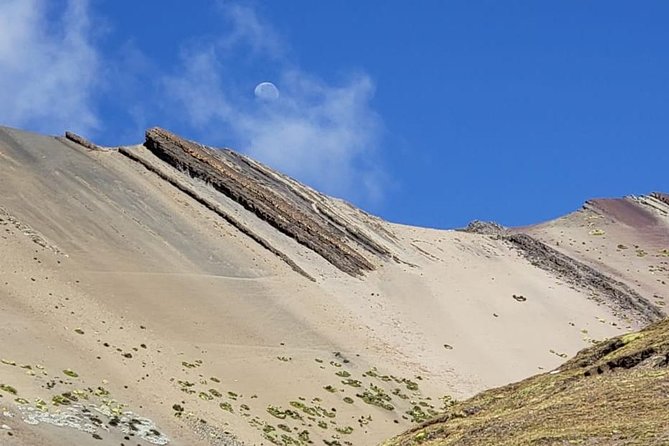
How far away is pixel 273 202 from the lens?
49.8 meters

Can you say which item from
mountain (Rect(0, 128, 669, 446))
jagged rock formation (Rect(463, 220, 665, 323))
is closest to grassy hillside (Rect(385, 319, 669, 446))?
mountain (Rect(0, 128, 669, 446))

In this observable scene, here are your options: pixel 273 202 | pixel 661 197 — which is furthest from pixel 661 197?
pixel 273 202

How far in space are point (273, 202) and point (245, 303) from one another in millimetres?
13137

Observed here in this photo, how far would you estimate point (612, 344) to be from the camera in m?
19.1

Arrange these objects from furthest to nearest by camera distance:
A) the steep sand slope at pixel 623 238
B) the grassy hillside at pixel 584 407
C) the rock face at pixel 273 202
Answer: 1. the steep sand slope at pixel 623 238
2. the rock face at pixel 273 202
3. the grassy hillside at pixel 584 407

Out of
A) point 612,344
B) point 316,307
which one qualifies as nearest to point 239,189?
point 316,307

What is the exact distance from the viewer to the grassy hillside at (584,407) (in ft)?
45.2

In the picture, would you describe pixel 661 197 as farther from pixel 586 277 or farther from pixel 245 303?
pixel 245 303

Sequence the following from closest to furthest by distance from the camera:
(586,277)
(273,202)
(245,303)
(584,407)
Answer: (584,407) → (245,303) → (273,202) → (586,277)

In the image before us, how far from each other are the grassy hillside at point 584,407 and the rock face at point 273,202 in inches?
1089

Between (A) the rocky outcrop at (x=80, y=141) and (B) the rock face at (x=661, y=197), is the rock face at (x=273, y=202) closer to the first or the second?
(A) the rocky outcrop at (x=80, y=141)

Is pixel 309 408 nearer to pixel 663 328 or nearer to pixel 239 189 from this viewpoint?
pixel 663 328

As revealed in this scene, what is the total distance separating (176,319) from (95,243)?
5245 millimetres

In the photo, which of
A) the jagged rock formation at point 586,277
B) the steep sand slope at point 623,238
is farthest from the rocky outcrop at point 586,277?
the steep sand slope at point 623,238
